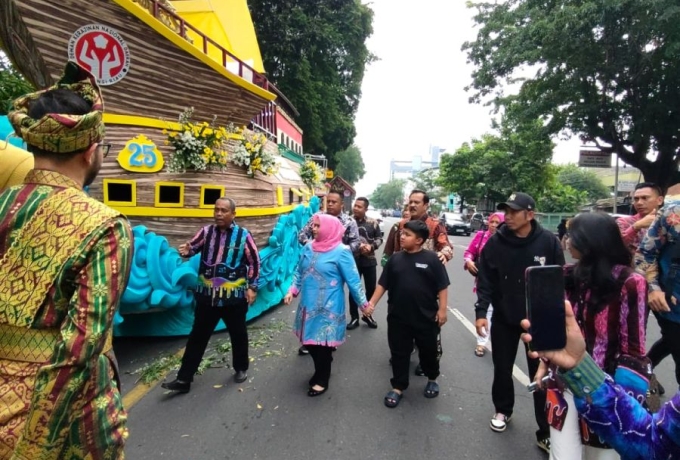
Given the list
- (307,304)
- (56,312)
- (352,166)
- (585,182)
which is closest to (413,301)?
(307,304)

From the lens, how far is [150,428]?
116 inches

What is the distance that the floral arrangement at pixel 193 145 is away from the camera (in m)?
4.64

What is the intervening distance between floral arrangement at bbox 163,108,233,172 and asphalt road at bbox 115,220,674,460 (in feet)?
6.68

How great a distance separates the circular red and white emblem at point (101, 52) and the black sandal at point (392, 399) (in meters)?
4.08

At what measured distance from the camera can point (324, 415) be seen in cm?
319

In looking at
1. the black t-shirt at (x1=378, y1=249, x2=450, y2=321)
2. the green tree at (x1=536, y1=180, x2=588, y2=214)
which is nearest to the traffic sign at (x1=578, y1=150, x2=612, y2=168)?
the black t-shirt at (x1=378, y1=249, x2=450, y2=321)

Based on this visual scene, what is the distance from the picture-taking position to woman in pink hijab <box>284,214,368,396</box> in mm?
3514

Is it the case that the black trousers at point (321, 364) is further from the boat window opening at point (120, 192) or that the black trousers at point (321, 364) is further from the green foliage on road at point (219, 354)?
the boat window opening at point (120, 192)

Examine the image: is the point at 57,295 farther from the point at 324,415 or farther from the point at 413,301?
the point at 413,301

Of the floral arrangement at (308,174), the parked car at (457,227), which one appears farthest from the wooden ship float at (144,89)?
the parked car at (457,227)

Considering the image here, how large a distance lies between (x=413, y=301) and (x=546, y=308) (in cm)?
214

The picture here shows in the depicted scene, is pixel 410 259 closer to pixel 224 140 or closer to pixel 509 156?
pixel 224 140

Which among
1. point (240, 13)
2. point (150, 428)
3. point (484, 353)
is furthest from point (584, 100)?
point (150, 428)

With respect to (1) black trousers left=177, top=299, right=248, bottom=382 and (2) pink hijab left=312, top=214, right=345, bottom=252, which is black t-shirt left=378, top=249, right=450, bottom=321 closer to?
(2) pink hijab left=312, top=214, right=345, bottom=252
